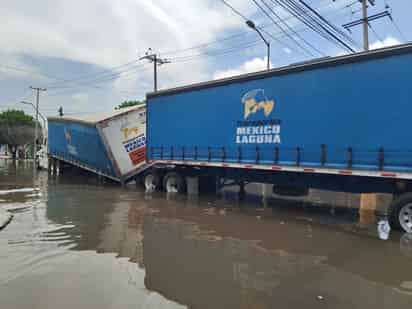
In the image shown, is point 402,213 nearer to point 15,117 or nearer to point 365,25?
point 365,25

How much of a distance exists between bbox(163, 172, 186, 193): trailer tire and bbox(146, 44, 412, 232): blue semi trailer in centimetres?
60

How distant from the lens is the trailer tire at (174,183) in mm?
13461

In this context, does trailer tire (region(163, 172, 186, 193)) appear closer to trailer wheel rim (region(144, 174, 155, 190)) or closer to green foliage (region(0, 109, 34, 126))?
trailer wheel rim (region(144, 174, 155, 190))

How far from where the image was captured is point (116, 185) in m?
17.5

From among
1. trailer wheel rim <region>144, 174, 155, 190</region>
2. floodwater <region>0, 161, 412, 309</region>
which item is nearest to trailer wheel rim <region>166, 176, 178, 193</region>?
trailer wheel rim <region>144, 174, 155, 190</region>

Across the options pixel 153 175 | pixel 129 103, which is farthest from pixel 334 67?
pixel 129 103

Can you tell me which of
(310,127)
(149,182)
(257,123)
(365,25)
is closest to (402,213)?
(310,127)

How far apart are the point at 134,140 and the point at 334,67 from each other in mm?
9855

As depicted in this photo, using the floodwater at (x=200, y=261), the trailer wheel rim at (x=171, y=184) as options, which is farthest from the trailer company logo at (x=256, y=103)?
the trailer wheel rim at (x=171, y=184)

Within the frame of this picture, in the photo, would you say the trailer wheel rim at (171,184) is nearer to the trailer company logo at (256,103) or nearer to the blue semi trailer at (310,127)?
the blue semi trailer at (310,127)

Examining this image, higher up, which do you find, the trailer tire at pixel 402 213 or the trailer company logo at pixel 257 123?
the trailer company logo at pixel 257 123

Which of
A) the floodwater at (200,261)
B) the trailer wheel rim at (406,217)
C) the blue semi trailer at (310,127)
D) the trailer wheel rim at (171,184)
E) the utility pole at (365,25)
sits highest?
the utility pole at (365,25)

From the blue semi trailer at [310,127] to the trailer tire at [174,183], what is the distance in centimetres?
60

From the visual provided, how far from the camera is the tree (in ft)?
202
